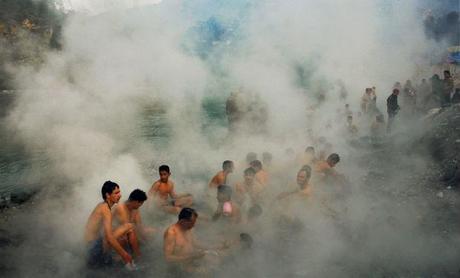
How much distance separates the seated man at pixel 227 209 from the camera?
5484 millimetres

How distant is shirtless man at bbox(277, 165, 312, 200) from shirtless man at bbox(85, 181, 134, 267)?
2.47m

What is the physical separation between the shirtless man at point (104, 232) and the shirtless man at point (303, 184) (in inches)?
97.2

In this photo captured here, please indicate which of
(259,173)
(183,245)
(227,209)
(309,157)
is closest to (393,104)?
(309,157)

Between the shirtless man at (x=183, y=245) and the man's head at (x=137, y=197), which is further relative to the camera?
the man's head at (x=137, y=197)

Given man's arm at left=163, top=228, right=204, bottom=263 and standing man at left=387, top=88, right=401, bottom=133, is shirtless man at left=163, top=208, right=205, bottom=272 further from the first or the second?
standing man at left=387, top=88, right=401, bottom=133

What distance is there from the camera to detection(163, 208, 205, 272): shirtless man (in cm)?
429

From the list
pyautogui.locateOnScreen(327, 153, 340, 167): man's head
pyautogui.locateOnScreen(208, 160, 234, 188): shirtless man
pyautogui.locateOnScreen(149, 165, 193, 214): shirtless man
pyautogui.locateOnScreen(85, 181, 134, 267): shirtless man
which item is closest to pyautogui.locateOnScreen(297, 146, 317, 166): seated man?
pyautogui.locateOnScreen(327, 153, 340, 167): man's head

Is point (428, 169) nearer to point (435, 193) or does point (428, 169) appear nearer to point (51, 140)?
point (435, 193)

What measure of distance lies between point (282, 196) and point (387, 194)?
6.98ft

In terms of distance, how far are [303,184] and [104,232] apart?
2.86 meters

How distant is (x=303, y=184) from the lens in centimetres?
578

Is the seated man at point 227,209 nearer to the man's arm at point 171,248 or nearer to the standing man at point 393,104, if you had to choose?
the man's arm at point 171,248

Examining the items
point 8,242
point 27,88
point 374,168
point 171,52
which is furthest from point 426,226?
point 27,88

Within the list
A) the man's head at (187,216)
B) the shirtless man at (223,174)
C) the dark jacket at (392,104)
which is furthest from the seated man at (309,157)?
the dark jacket at (392,104)
